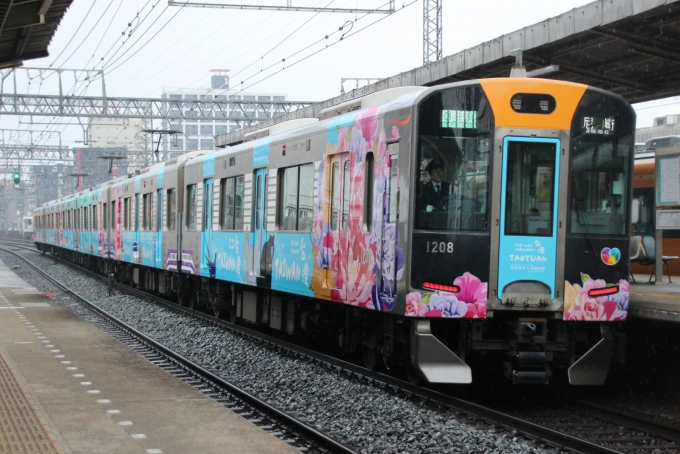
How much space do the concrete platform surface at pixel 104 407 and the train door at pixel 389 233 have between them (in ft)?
6.10

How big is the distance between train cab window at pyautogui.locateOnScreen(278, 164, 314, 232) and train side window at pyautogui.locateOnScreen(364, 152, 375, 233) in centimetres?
165

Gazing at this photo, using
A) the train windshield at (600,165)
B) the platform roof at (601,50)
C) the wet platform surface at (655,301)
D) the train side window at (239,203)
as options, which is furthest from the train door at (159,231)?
the train windshield at (600,165)

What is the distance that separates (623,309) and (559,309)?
70cm

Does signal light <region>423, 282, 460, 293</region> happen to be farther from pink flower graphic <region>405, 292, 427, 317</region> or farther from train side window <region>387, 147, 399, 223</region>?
train side window <region>387, 147, 399, 223</region>

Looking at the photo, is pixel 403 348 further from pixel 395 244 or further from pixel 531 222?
pixel 531 222

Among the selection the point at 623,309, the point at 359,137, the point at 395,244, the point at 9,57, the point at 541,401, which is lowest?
the point at 541,401

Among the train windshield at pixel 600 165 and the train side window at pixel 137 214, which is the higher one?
the train windshield at pixel 600 165

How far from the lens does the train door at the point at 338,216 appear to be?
1008 cm

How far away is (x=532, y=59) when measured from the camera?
12.8m

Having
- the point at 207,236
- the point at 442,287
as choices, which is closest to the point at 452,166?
the point at 442,287

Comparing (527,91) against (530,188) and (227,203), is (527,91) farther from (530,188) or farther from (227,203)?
(227,203)

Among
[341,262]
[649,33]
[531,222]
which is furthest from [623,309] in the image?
[649,33]

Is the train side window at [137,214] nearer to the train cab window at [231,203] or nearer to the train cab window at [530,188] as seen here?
the train cab window at [231,203]

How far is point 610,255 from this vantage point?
29.1 ft
